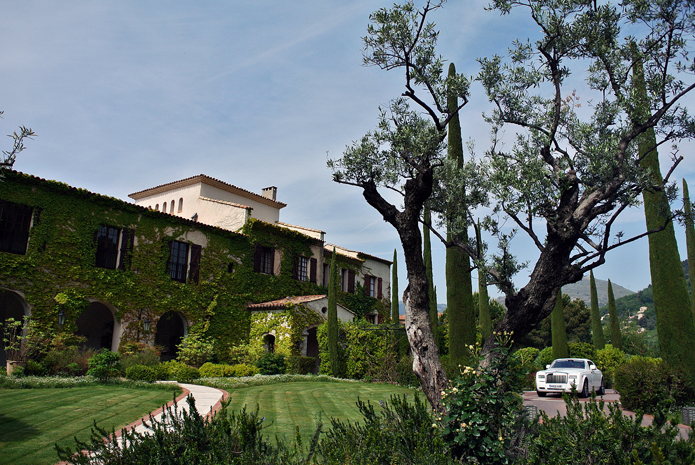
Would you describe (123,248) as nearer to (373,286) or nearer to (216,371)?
(216,371)

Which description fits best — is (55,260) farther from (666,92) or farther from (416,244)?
(666,92)

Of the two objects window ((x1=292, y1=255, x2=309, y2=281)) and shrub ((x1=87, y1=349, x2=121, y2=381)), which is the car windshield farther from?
shrub ((x1=87, y1=349, x2=121, y2=381))

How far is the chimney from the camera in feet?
107

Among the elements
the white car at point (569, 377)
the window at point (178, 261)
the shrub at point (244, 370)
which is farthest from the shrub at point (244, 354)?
the white car at point (569, 377)

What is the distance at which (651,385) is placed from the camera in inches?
477

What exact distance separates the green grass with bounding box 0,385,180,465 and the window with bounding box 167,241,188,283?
831 centimetres

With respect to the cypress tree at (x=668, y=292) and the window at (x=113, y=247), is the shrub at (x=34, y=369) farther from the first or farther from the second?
the cypress tree at (x=668, y=292)

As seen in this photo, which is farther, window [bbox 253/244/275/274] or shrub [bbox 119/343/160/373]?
window [bbox 253/244/275/274]

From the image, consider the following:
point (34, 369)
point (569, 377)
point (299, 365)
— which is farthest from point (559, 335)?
point (34, 369)

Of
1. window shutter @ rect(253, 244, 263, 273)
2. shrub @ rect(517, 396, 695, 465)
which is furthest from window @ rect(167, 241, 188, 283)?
shrub @ rect(517, 396, 695, 465)

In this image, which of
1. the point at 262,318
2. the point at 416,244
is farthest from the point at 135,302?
the point at 416,244

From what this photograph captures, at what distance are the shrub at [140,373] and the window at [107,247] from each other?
4.95m

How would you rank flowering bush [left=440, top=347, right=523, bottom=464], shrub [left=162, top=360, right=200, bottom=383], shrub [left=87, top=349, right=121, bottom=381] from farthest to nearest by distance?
1. shrub [left=162, top=360, right=200, bottom=383]
2. shrub [left=87, top=349, right=121, bottom=381]
3. flowering bush [left=440, top=347, right=523, bottom=464]

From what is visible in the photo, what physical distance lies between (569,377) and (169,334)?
1921 centimetres
